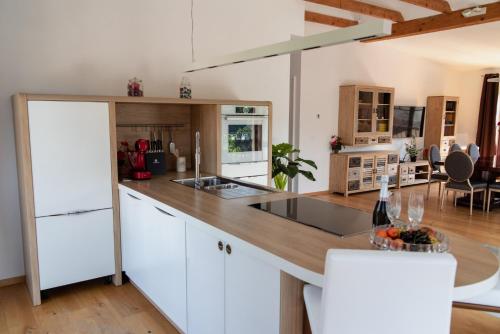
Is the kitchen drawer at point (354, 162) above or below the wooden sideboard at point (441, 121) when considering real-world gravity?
below

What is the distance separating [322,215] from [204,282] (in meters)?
0.72

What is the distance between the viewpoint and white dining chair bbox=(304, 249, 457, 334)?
3.78ft

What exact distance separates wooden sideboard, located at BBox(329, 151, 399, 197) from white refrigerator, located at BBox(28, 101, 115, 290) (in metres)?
4.59

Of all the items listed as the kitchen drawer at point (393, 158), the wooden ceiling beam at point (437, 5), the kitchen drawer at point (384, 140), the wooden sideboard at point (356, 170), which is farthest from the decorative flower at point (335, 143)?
the wooden ceiling beam at point (437, 5)

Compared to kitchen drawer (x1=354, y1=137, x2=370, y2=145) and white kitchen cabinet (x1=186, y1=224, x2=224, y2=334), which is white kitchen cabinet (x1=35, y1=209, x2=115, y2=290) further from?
kitchen drawer (x1=354, y1=137, x2=370, y2=145)

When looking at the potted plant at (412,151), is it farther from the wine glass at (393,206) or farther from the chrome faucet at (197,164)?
the wine glass at (393,206)

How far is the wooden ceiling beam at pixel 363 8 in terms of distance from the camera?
16.6 feet

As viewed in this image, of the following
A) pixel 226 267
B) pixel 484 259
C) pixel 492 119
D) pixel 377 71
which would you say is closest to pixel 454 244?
pixel 484 259

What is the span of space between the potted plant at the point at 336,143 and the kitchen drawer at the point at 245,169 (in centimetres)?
318

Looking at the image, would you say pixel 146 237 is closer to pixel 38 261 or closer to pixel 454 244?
pixel 38 261

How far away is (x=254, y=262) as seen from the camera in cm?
167

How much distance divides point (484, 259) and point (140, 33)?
3.29 m

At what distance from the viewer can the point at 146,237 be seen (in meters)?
2.70

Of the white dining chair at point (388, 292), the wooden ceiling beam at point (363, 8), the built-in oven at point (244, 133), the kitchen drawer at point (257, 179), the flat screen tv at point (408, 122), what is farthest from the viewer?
the flat screen tv at point (408, 122)
